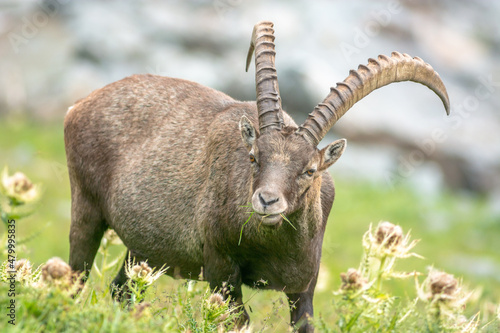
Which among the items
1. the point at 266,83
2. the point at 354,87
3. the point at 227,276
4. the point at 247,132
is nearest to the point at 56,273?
the point at 227,276

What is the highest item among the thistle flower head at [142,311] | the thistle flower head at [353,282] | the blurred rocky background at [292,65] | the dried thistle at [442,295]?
the blurred rocky background at [292,65]

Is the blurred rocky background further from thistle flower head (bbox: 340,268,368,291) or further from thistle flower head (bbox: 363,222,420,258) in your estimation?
thistle flower head (bbox: 340,268,368,291)

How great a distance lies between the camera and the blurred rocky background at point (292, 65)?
2519cm

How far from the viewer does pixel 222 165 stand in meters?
7.03

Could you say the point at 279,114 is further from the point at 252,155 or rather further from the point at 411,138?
the point at 411,138

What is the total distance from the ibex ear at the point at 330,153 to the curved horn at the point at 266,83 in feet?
1.61

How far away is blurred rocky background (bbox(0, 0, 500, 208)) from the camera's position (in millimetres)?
25188

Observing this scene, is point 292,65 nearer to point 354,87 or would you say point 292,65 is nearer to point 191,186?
point 191,186

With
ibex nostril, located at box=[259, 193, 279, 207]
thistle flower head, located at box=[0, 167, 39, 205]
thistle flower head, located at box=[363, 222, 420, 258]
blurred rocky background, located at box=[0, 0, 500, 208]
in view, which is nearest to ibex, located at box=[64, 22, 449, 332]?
ibex nostril, located at box=[259, 193, 279, 207]

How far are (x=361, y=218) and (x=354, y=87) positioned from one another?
14383 mm

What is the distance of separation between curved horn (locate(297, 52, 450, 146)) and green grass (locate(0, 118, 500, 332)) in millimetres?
9606

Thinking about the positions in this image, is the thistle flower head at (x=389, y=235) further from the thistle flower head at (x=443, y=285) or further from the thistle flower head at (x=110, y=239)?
the thistle flower head at (x=110, y=239)

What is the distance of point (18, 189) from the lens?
5.17 meters

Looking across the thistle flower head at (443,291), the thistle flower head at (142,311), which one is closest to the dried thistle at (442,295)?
the thistle flower head at (443,291)
